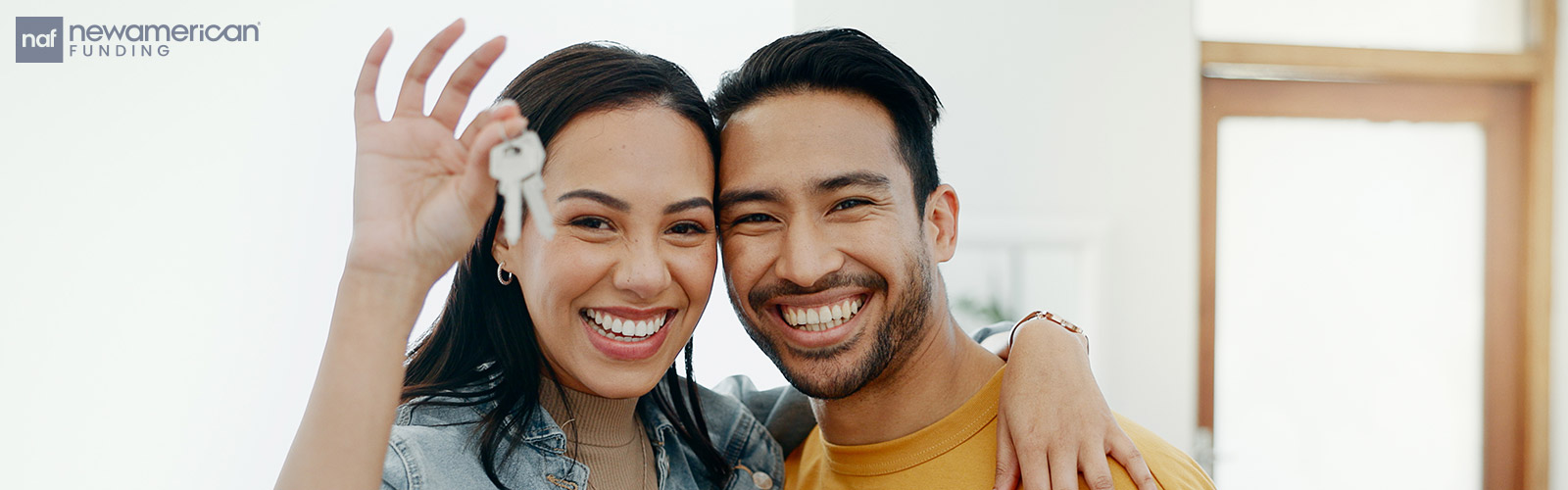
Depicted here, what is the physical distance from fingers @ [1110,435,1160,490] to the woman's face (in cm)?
54

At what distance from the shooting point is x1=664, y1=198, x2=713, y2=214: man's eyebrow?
114cm

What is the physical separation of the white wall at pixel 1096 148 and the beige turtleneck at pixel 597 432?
154 centimetres

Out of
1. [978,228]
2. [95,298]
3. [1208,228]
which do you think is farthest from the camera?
[1208,228]

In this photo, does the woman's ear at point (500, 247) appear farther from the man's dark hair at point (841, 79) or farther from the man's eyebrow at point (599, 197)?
the man's dark hair at point (841, 79)

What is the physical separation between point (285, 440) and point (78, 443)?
1.49 feet

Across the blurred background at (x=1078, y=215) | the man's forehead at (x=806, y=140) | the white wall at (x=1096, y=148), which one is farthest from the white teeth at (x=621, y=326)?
the white wall at (x=1096, y=148)

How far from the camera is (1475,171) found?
2947 millimetres

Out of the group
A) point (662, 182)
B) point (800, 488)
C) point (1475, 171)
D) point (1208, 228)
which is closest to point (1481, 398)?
point (1475, 171)

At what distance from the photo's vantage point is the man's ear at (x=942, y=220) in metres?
1.42

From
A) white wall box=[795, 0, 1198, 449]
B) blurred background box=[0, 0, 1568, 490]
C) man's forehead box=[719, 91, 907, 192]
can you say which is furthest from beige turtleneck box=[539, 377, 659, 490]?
white wall box=[795, 0, 1198, 449]

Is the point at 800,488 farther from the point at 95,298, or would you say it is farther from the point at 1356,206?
the point at 1356,206

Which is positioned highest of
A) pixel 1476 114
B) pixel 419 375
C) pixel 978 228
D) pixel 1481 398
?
pixel 1476 114

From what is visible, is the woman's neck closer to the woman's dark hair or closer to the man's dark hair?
the woman's dark hair

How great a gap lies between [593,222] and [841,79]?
397 mm
